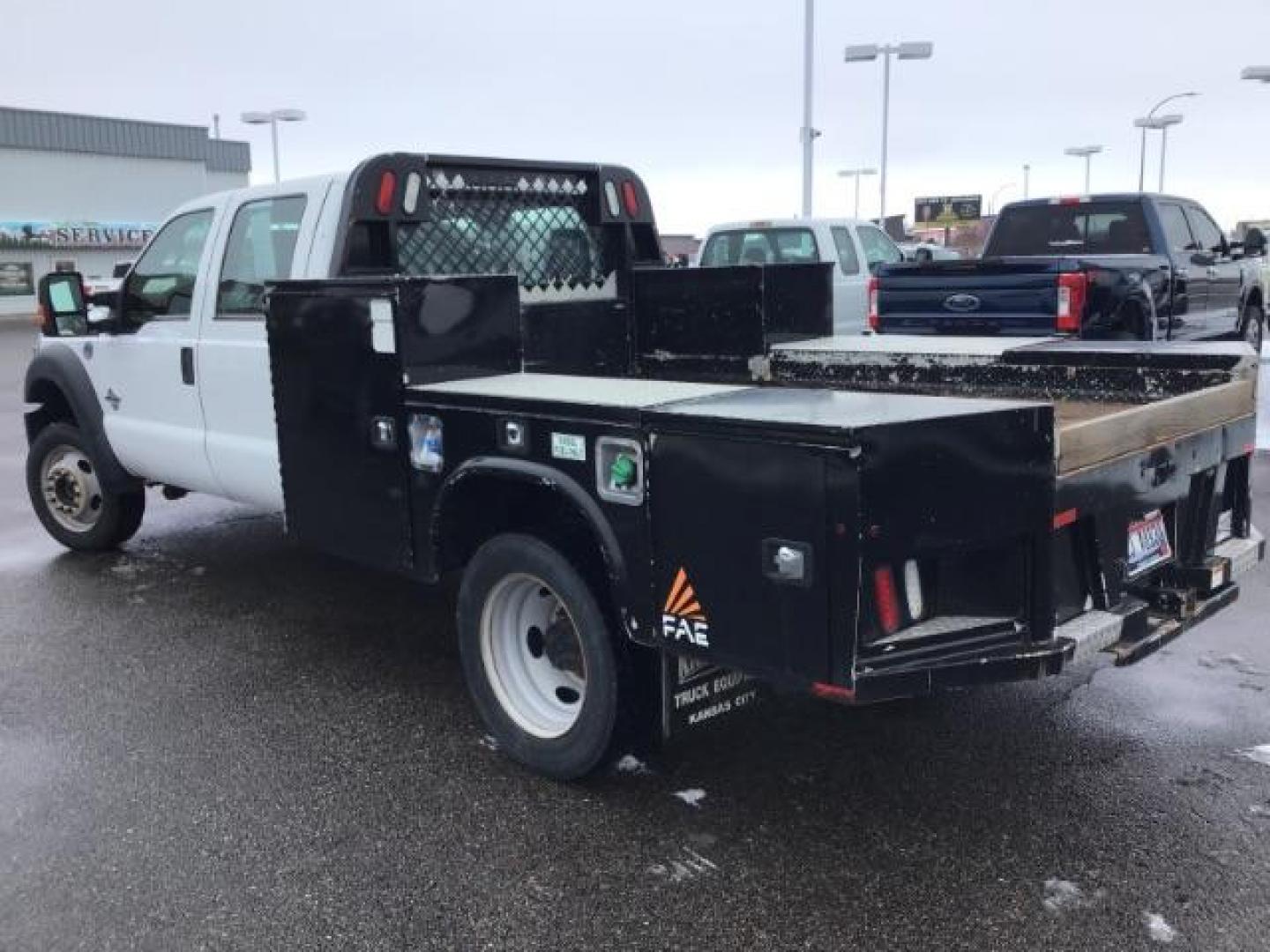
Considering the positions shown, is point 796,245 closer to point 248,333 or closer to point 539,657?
point 248,333

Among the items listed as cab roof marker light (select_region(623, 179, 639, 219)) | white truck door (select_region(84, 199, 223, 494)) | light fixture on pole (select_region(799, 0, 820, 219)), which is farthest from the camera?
light fixture on pole (select_region(799, 0, 820, 219))

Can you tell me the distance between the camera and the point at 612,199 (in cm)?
617

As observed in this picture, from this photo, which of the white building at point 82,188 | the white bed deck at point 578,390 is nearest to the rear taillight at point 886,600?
the white bed deck at point 578,390

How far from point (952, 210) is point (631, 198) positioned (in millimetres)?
48840

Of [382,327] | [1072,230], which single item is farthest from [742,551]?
[1072,230]

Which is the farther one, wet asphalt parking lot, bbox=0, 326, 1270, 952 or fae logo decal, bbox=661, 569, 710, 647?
fae logo decal, bbox=661, 569, 710, 647

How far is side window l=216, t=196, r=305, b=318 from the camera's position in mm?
5449

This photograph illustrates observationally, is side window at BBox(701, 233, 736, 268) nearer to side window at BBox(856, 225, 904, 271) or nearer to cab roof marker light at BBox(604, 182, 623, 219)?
side window at BBox(856, 225, 904, 271)

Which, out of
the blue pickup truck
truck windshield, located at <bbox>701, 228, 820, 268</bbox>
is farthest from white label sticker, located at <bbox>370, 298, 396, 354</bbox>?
truck windshield, located at <bbox>701, 228, 820, 268</bbox>

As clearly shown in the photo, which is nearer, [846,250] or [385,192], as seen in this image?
[385,192]

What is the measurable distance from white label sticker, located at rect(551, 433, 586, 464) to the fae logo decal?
0.51 meters

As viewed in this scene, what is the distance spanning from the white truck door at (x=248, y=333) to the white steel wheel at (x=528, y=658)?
163 cm

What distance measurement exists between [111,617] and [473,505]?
116 inches

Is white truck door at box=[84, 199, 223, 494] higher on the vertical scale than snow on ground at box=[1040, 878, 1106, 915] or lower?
higher
